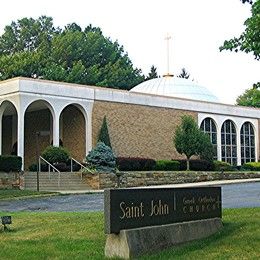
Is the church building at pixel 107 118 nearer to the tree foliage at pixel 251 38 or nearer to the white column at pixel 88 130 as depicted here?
the white column at pixel 88 130

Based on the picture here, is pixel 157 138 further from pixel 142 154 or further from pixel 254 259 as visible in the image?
pixel 254 259

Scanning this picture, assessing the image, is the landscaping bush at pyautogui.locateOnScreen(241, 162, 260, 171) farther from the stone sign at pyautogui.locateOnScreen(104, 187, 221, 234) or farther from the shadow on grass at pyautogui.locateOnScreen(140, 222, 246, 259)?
the shadow on grass at pyautogui.locateOnScreen(140, 222, 246, 259)

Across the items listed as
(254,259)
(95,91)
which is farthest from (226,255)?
(95,91)

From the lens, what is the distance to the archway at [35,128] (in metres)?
37.3

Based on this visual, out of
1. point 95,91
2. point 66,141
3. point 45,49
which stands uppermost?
point 45,49

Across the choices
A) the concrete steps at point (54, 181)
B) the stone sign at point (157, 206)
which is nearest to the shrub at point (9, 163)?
the concrete steps at point (54, 181)

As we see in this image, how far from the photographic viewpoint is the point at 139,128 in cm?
3716

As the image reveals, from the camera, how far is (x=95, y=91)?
3509cm

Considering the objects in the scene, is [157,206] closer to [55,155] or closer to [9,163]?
[9,163]

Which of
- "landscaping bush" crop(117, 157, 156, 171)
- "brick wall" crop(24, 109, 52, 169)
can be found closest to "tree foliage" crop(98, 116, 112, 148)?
"landscaping bush" crop(117, 157, 156, 171)

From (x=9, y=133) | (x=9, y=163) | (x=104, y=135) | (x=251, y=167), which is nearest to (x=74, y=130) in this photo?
(x=104, y=135)

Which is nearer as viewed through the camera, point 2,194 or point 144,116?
point 2,194

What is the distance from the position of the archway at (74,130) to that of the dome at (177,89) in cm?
1280

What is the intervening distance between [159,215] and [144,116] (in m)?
28.6
